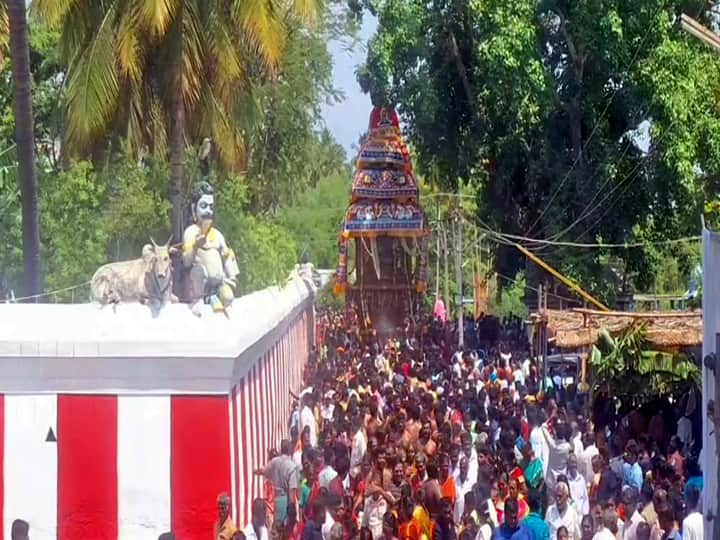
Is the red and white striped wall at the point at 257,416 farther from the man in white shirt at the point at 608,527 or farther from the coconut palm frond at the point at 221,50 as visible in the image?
the coconut palm frond at the point at 221,50

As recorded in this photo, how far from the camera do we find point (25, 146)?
1947cm

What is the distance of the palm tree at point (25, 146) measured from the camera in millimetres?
18953

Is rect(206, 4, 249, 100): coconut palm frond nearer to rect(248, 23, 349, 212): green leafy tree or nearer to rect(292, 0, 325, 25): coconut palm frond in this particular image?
rect(292, 0, 325, 25): coconut palm frond

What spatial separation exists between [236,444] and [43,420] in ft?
5.82

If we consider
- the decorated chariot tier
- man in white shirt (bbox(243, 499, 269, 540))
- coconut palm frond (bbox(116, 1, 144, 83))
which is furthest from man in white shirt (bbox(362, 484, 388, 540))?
the decorated chariot tier

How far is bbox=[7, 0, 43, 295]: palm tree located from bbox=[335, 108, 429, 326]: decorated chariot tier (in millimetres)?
24468

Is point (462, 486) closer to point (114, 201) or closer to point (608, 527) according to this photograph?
point (608, 527)

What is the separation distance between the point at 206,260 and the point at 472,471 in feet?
11.5

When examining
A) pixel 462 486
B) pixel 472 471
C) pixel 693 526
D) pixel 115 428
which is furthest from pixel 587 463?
pixel 115 428

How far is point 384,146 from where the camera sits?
43.8 meters

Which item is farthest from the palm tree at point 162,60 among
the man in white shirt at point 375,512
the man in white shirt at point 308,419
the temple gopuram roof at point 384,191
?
the temple gopuram roof at point 384,191

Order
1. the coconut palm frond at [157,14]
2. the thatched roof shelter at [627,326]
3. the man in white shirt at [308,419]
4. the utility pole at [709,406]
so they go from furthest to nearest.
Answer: the coconut palm frond at [157,14] → the thatched roof shelter at [627,326] → the man in white shirt at [308,419] → the utility pole at [709,406]

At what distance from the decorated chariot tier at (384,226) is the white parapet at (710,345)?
103ft

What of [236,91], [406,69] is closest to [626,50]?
[406,69]
